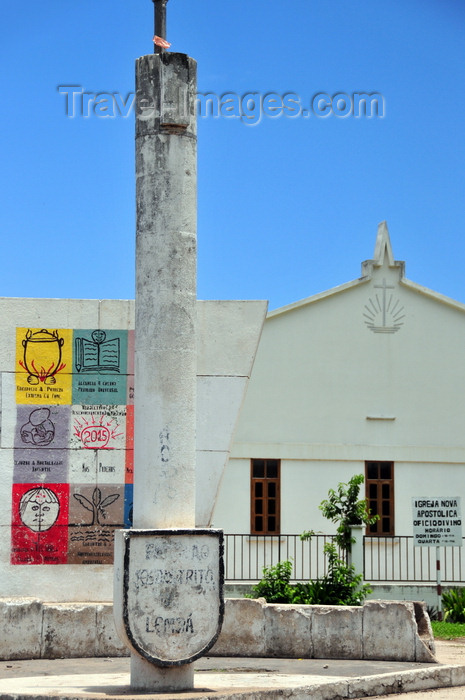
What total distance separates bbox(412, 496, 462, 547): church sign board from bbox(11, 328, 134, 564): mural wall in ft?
23.4

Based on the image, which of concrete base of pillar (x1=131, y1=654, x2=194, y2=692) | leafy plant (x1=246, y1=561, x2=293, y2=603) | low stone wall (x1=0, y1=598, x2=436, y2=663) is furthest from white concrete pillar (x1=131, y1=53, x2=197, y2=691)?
leafy plant (x1=246, y1=561, x2=293, y2=603)

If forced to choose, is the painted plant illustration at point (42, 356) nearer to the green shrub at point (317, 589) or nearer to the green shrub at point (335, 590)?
the green shrub at point (317, 589)

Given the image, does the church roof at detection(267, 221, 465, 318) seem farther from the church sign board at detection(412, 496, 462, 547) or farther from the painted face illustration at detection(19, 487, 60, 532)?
the painted face illustration at detection(19, 487, 60, 532)

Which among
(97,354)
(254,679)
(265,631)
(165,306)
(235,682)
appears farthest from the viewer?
(97,354)

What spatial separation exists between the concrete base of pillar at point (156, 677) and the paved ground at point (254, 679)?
5.6 inches

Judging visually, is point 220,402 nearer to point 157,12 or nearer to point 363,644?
point 363,644

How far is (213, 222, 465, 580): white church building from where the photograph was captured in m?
22.3

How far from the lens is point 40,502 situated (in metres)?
13.0

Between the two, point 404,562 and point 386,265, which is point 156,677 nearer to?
point 404,562

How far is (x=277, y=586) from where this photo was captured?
15.0 meters

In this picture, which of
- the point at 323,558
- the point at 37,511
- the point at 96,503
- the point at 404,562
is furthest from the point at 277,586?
the point at 404,562

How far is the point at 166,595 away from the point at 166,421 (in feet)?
5.01

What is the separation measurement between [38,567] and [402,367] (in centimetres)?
1200

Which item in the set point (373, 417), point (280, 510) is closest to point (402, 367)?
point (373, 417)
